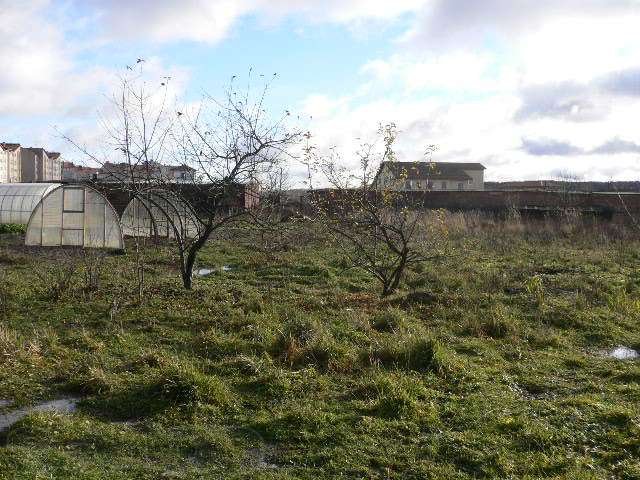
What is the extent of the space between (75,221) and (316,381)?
1521cm

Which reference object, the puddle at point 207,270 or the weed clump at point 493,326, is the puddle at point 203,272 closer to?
the puddle at point 207,270

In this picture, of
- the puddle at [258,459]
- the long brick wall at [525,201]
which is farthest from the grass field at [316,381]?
the long brick wall at [525,201]

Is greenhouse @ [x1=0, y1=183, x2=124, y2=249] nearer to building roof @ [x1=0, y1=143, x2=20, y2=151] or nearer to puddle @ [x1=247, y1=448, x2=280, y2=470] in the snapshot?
puddle @ [x1=247, y1=448, x2=280, y2=470]

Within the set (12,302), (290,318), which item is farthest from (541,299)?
(12,302)

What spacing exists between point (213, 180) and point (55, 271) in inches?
141

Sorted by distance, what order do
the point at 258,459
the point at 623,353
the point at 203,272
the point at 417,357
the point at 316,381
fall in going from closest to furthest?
1. the point at 258,459
2. the point at 316,381
3. the point at 417,357
4. the point at 623,353
5. the point at 203,272

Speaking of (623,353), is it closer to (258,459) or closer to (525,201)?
(258,459)

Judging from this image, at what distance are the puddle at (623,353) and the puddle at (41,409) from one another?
6.00 metres

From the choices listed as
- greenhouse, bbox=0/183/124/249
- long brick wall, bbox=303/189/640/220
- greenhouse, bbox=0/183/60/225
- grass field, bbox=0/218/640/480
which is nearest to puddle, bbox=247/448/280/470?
grass field, bbox=0/218/640/480

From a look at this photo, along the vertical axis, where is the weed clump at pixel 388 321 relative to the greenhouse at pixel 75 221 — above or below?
below

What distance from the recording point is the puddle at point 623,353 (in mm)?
7412

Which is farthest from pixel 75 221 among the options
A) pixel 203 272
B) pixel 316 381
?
pixel 316 381

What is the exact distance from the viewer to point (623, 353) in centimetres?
768

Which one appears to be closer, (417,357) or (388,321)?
(417,357)
